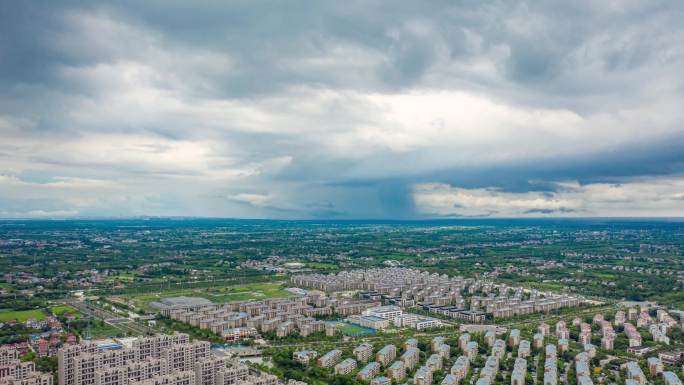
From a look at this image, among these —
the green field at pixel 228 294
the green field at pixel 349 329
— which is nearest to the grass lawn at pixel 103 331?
the green field at pixel 228 294

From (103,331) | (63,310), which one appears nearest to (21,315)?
(63,310)

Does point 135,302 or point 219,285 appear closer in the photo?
point 135,302

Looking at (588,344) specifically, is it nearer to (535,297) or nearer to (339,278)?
(535,297)

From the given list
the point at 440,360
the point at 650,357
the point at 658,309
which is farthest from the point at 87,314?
the point at 658,309

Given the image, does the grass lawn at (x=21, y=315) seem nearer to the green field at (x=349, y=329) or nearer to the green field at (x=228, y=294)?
the green field at (x=228, y=294)

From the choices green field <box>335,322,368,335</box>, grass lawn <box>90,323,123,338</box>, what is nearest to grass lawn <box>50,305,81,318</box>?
grass lawn <box>90,323,123,338</box>

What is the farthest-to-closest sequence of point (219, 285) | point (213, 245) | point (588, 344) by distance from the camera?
point (213, 245), point (219, 285), point (588, 344)

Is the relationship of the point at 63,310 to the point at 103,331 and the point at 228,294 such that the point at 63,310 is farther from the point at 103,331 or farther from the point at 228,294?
the point at 228,294
